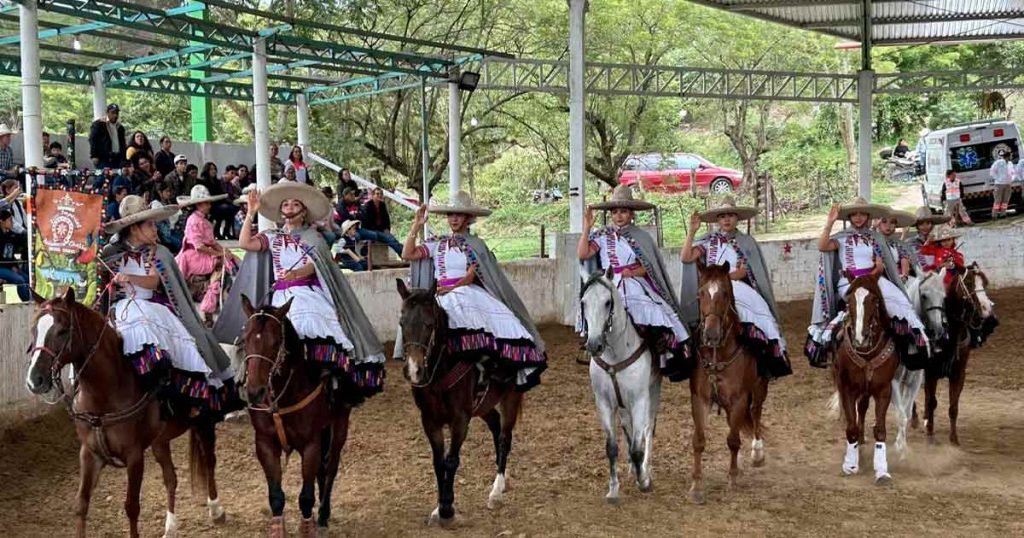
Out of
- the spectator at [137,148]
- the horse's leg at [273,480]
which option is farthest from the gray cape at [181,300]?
the spectator at [137,148]

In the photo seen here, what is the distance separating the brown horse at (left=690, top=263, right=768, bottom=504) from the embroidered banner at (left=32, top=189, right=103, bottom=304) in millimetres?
5257

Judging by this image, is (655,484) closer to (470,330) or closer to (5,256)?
(470,330)

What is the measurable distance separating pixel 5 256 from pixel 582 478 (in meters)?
7.62

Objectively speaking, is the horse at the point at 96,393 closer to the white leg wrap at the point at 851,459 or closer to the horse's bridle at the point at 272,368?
the horse's bridle at the point at 272,368

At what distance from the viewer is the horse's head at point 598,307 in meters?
7.61

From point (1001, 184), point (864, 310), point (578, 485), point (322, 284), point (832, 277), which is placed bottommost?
point (578, 485)

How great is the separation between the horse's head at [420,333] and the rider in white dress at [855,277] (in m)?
3.70

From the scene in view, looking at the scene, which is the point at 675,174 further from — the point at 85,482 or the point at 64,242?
the point at 85,482

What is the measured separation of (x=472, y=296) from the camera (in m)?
7.97

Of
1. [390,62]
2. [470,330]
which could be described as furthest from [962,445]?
[390,62]

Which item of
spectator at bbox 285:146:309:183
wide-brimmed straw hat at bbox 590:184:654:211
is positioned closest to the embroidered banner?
wide-brimmed straw hat at bbox 590:184:654:211

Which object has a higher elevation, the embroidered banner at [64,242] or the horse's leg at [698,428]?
the embroidered banner at [64,242]

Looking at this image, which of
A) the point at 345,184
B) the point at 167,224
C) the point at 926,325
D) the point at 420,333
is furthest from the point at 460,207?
the point at 345,184

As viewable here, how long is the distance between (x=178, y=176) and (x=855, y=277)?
10.6m
